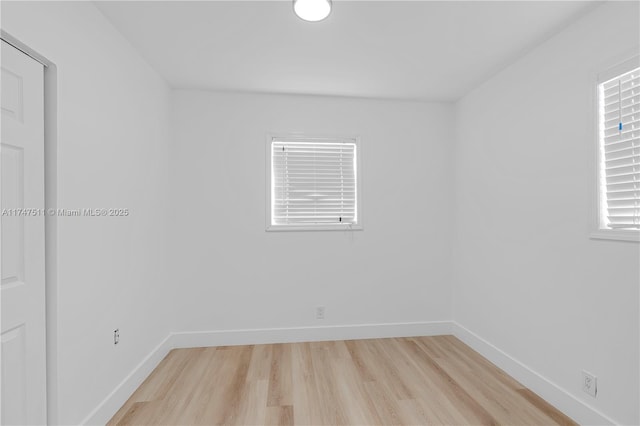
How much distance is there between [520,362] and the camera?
2.52m

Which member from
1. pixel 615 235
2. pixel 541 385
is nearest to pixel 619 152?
pixel 615 235

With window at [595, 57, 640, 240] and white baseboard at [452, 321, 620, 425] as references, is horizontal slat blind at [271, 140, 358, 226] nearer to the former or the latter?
white baseboard at [452, 321, 620, 425]

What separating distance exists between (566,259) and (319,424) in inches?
78.1

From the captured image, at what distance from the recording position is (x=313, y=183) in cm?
340

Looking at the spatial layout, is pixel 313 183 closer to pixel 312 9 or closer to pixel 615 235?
pixel 312 9

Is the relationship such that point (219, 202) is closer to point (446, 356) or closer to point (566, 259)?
point (446, 356)

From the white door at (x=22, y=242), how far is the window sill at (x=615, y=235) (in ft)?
10.1

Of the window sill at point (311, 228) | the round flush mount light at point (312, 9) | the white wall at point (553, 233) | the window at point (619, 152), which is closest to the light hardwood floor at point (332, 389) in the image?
the white wall at point (553, 233)

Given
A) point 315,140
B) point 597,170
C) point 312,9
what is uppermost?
point 312,9

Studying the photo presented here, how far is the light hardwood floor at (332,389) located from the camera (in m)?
2.06

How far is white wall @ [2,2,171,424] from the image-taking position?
5.35ft

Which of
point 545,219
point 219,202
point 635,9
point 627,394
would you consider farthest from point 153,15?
point 627,394

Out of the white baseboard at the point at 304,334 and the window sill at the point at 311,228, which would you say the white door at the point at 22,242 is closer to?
the white baseboard at the point at 304,334

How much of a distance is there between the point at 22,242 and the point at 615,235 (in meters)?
3.11
